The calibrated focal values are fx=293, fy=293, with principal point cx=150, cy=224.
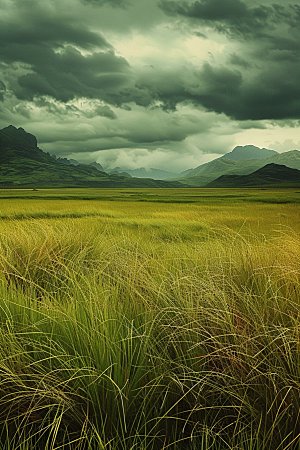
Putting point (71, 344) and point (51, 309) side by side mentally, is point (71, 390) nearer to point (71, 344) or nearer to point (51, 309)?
point (71, 344)

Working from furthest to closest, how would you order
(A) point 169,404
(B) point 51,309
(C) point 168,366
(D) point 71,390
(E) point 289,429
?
(B) point 51,309 < (C) point 168,366 < (A) point 169,404 < (D) point 71,390 < (E) point 289,429

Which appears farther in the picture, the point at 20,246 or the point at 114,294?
the point at 20,246

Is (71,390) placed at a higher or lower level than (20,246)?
lower

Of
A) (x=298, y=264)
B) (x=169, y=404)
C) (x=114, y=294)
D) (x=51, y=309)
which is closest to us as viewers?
(x=169, y=404)

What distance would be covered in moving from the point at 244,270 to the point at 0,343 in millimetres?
2816

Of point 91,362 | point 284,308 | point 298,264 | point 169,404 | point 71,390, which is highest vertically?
point 298,264

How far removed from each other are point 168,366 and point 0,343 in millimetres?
1362

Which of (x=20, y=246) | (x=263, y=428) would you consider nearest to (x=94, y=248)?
(x=20, y=246)

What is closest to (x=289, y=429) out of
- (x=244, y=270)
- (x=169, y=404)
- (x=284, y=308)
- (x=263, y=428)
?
(x=263, y=428)

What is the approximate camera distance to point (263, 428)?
199 centimetres

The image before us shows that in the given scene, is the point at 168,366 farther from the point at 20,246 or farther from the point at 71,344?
the point at 20,246

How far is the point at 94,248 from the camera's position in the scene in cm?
605

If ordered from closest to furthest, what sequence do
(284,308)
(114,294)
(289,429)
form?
(289,429), (284,308), (114,294)

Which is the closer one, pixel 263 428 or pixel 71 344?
pixel 263 428
